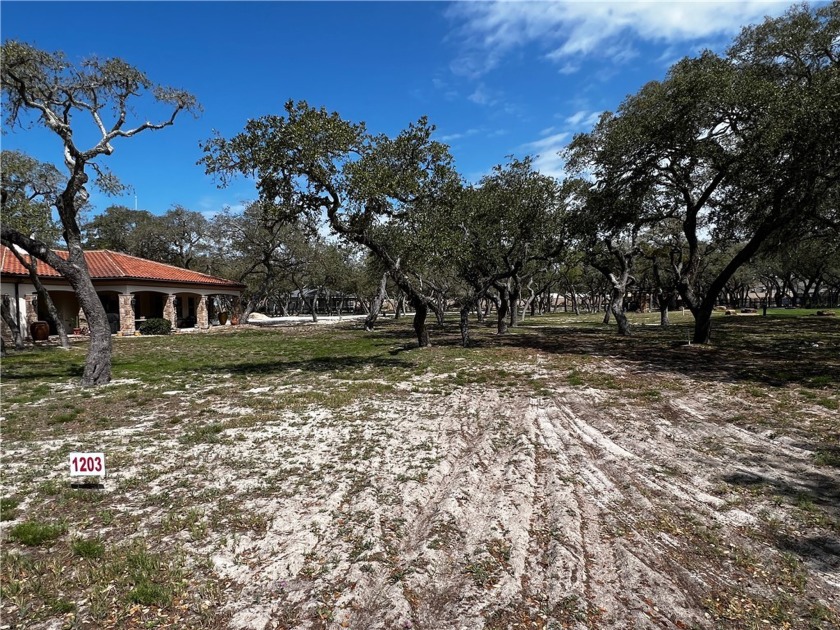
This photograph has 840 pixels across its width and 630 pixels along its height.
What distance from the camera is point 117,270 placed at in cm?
2383

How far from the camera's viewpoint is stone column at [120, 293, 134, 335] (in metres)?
23.3

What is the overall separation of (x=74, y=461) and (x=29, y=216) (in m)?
15.0

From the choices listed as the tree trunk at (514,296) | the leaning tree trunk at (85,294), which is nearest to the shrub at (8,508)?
the leaning tree trunk at (85,294)

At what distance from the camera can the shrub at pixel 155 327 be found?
2395 cm

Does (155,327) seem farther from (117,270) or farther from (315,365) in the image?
(315,365)

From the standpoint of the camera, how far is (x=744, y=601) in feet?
8.91

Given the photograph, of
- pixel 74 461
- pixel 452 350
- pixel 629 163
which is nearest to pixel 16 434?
pixel 74 461

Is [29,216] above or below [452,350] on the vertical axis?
above

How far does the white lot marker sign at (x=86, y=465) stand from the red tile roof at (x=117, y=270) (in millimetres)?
21704

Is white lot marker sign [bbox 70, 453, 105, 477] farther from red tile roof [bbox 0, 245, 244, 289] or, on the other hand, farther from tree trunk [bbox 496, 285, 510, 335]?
red tile roof [bbox 0, 245, 244, 289]

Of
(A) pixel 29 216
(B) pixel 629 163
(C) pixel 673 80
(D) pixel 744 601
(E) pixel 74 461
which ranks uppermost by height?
(C) pixel 673 80

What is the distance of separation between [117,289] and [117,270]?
3.61ft

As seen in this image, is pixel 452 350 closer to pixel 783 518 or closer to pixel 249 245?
pixel 783 518

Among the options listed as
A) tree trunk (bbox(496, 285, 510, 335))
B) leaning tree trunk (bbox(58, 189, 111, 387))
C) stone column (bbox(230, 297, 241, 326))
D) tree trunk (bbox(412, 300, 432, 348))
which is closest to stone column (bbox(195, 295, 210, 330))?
stone column (bbox(230, 297, 241, 326))
